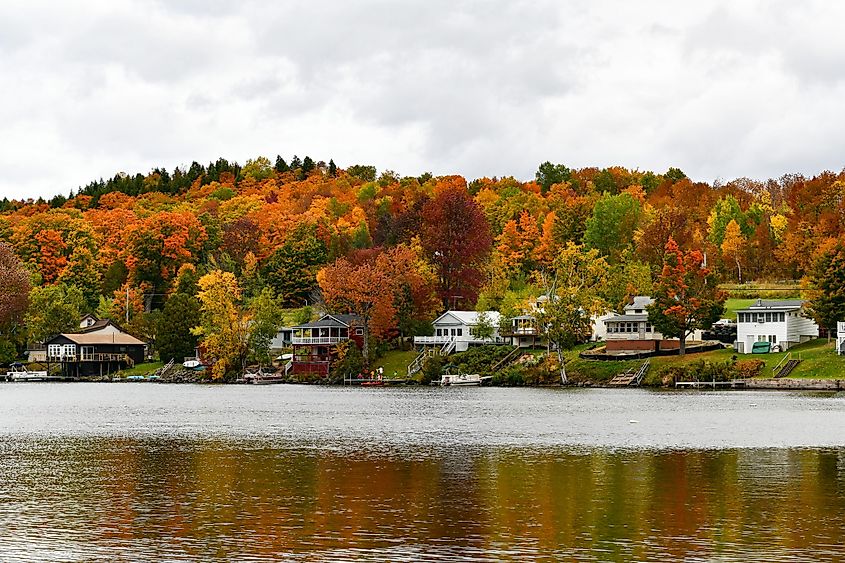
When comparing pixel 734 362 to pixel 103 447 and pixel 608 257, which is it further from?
pixel 103 447

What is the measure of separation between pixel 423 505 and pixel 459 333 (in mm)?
90058

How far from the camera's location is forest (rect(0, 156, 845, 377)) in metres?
124

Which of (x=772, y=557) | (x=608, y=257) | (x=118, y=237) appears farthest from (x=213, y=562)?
(x=118, y=237)

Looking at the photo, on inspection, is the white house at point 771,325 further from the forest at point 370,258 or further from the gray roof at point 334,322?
the gray roof at point 334,322

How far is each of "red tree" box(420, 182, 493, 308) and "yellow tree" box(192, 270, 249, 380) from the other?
2367cm

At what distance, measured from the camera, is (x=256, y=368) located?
424 feet

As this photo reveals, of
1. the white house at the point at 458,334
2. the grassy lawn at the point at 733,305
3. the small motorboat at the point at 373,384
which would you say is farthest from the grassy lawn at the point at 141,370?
the grassy lawn at the point at 733,305

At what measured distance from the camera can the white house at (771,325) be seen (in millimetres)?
103062

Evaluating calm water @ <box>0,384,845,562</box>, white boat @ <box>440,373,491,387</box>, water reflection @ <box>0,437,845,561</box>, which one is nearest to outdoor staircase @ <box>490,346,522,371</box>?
white boat @ <box>440,373,491,387</box>

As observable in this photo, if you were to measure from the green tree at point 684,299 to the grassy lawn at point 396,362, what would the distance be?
26.5 m

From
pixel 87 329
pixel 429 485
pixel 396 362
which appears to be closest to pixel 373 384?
pixel 396 362

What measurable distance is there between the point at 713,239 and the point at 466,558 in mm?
123109

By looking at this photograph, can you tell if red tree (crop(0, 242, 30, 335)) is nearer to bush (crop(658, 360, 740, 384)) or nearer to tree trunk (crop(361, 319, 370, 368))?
tree trunk (crop(361, 319, 370, 368))

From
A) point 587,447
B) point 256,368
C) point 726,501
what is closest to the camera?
point 726,501
